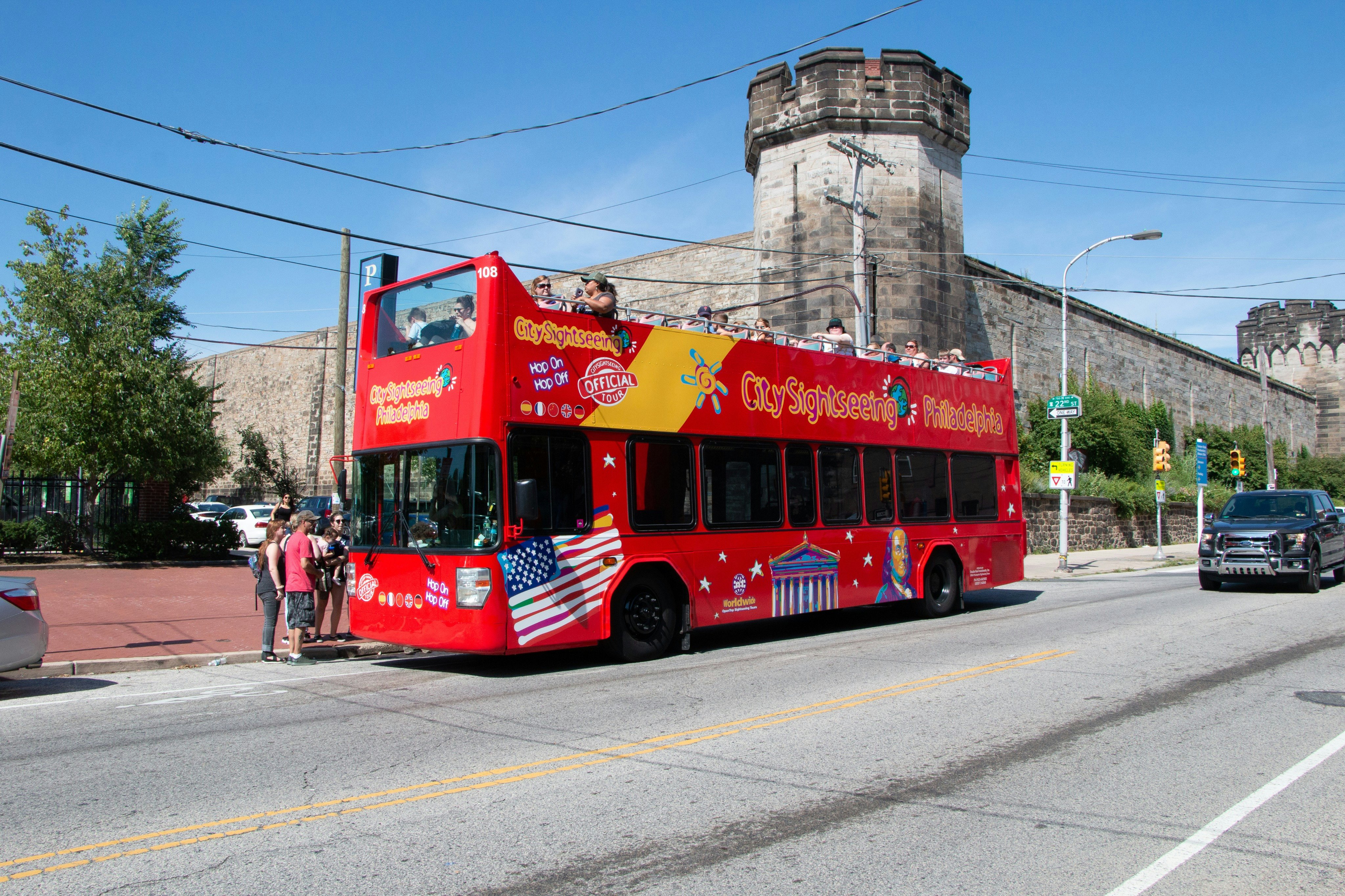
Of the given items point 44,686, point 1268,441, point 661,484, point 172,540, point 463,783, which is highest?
point 1268,441

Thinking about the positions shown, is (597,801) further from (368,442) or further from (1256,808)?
(368,442)

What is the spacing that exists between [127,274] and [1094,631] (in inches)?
1165

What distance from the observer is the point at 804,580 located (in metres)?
12.3

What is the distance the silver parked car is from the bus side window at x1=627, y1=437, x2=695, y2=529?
5.63 m

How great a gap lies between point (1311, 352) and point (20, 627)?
285ft

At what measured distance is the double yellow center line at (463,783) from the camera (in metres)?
4.54

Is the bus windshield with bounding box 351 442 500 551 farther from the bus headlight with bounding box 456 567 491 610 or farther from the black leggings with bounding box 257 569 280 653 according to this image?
the black leggings with bounding box 257 569 280 653

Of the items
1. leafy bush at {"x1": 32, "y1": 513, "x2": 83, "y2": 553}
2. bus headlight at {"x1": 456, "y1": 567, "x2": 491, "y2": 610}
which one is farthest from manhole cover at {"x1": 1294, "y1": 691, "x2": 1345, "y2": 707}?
leafy bush at {"x1": 32, "y1": 513, "x2": 83, "y2": 553}

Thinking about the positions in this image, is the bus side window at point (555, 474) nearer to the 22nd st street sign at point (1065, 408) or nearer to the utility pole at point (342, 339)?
the utility pole at point (342, 339)

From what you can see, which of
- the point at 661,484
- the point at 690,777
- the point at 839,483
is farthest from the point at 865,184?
the point at 690,777

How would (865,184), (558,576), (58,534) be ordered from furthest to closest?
1. (865,184)
2. (58,534)
3. (558,576)

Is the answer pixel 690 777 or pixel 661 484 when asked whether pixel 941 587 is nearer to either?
pixel 661 484

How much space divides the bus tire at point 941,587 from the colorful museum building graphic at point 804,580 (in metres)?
2.47

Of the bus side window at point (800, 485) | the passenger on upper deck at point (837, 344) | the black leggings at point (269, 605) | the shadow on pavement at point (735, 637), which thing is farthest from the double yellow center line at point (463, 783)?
the black leggings at point (269, 605)
